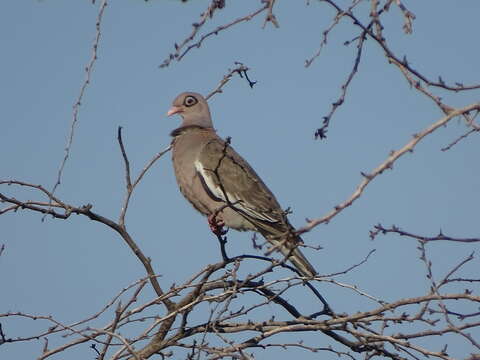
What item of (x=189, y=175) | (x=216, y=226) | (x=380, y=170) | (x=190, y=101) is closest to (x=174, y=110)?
(x=190, y=101)

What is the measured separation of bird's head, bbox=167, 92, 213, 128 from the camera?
8.55 metres

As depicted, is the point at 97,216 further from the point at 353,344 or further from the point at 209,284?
the point at 353,344

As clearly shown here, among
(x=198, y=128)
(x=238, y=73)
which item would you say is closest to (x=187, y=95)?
(x=198, y=128)

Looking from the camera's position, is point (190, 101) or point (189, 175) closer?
point (189, 175)

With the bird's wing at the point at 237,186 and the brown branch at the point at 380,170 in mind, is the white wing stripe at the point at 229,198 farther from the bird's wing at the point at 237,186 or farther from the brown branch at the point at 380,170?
the brown branch at the point at 380,170

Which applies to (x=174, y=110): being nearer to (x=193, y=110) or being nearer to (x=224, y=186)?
(x=193, y=110)

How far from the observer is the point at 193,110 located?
28.2 feet

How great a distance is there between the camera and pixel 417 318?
4297mm

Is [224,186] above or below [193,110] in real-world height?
below

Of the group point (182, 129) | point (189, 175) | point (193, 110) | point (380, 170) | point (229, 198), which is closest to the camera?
point (380, 170)

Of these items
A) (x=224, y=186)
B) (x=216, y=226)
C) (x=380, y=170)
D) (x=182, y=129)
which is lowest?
(x=380, y=170)

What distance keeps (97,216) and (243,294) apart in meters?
1.10

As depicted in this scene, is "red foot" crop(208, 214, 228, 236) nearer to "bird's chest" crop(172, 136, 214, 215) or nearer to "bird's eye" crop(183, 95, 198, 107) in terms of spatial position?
"bird's chest" crop(172, 136, 214, 215)

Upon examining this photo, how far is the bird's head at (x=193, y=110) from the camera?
8.55m
